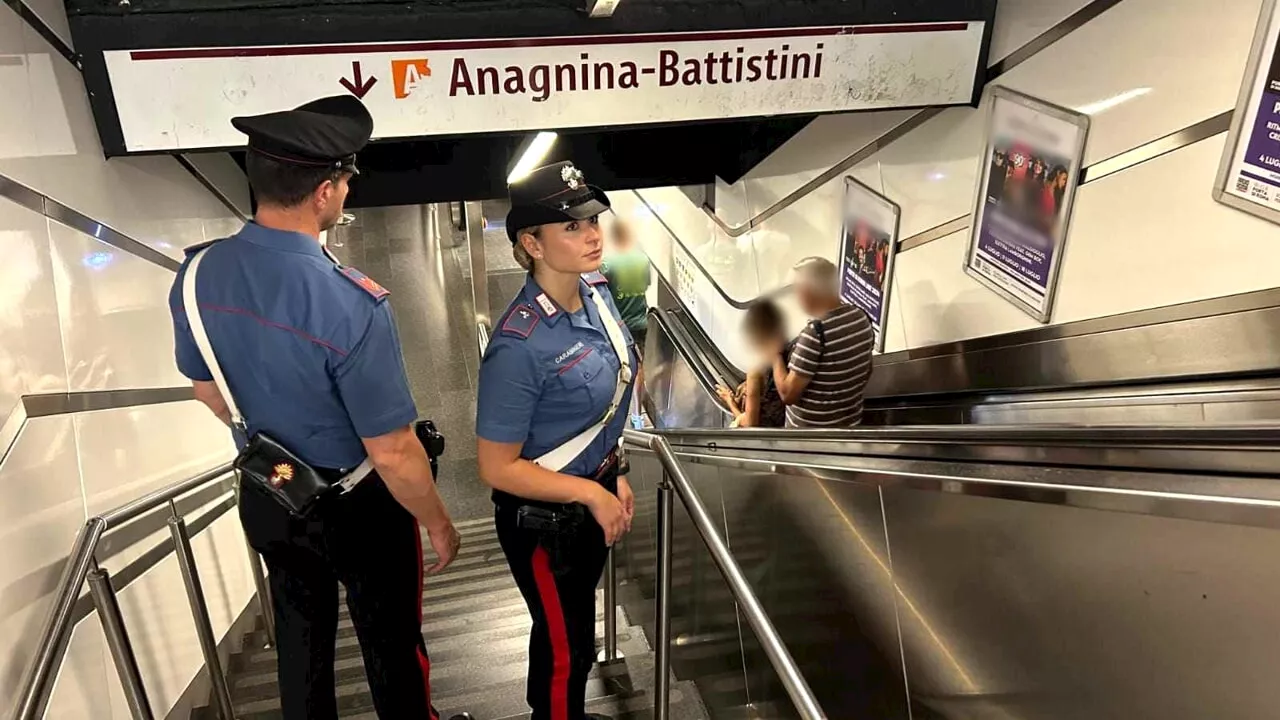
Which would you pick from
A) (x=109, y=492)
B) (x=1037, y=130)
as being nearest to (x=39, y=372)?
(x=109, y=492)

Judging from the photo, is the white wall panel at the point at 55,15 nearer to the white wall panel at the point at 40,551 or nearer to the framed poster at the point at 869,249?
the white wall panel at the point at 40,551

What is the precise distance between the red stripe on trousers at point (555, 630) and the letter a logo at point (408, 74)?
5.24ft

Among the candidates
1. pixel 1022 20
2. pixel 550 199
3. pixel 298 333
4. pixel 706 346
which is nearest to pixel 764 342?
pixel 706 346

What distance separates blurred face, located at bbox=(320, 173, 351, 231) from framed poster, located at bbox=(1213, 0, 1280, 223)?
6.82 feet

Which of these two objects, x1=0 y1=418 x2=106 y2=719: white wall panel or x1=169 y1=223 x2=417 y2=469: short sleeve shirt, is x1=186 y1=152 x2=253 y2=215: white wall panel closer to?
x1=0 y1=418 x2=106 y2=719: white wall panel

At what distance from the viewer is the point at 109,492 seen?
2.27 metres

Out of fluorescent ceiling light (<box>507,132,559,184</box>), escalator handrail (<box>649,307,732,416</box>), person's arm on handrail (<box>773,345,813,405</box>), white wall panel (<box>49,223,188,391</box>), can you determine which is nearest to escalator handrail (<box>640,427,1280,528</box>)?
person's arm on handrail (<box>773,345,813,405</box>)

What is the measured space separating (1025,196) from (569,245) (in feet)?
5.99

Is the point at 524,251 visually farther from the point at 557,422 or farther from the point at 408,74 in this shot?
the point at 408,74

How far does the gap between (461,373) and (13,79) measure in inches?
255

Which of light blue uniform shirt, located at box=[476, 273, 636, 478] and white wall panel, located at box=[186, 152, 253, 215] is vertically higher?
white wall panel, located at box=[186, 152, 253, 215]

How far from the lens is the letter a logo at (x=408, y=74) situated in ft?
8.75

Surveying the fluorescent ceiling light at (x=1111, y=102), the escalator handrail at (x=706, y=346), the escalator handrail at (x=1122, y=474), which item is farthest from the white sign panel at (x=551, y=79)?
the escalator handrail at (x=706, y=346)

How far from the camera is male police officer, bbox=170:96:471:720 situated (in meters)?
1.66
